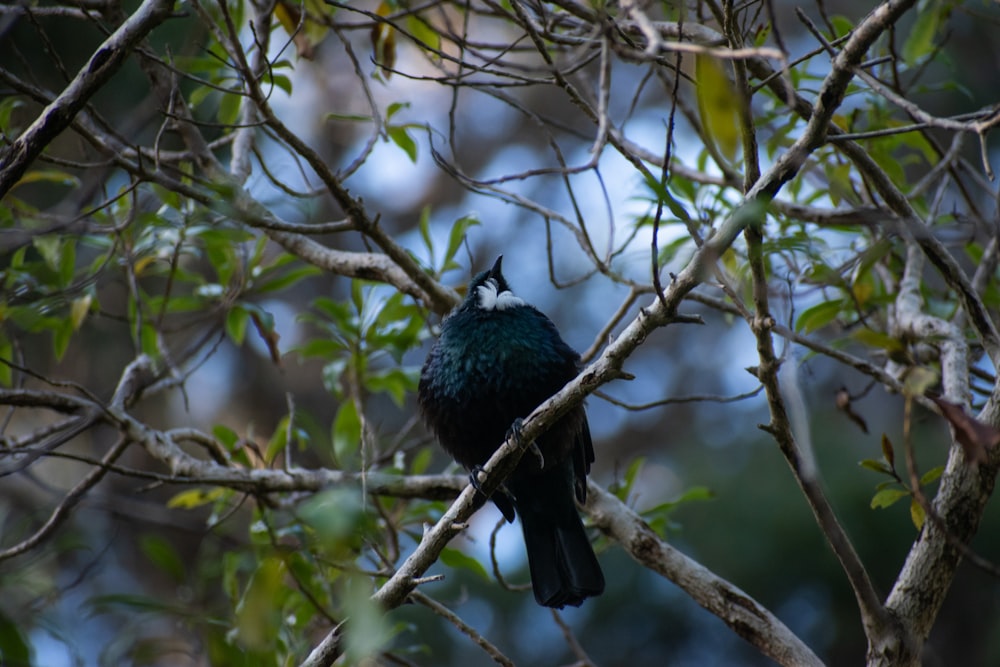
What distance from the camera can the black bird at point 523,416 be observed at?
3555 millimetres

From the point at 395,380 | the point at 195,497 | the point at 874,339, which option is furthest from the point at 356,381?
the point at 874,339

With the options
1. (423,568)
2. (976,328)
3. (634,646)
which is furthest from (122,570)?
(976,328)

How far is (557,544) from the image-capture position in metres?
3.69

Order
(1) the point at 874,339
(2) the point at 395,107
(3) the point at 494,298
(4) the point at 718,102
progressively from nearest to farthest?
(4) the point at 718,102, (1) the point at 874,339, (2) the point at 395,107, (3) the point at 494,298

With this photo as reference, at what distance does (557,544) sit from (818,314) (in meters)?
1.36

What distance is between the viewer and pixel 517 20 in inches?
114

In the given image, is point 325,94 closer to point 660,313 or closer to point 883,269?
point 883,269

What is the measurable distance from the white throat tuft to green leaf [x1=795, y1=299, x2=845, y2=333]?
120cm

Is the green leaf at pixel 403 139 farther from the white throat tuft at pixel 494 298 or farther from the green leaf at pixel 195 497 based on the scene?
the green leaf at pixel 195 497

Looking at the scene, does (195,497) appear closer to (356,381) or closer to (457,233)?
(356,381)

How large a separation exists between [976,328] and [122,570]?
7078 mm

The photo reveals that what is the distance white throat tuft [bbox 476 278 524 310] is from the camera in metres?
3.84

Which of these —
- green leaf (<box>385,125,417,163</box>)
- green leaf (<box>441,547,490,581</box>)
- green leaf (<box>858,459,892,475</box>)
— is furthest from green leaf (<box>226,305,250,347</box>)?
green leaf (<box>858,459,892,475</box>)

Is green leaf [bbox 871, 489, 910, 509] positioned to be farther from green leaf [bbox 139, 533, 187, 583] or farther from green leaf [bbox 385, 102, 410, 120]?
green leaf [bbox 139, 533, 187, 583]
